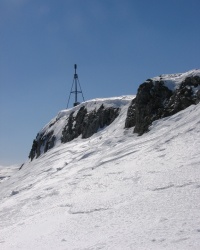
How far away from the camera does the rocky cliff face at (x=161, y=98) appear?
22031mm

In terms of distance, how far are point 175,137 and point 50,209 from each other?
7.22 meters

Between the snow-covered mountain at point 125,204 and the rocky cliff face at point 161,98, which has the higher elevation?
the rocky cliff face at point 161,98

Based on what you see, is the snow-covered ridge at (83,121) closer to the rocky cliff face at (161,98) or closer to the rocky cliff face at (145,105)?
the rocky cliff face at (145,105)

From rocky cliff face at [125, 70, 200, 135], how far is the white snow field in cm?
528

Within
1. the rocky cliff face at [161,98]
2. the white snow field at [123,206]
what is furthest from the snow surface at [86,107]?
the white snow field at [123,206]

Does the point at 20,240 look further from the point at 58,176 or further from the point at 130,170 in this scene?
the point at 58,176

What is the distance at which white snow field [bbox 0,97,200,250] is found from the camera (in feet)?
21.3

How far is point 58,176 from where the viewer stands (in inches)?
676

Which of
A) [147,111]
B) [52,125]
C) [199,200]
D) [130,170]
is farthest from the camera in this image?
[52,125]

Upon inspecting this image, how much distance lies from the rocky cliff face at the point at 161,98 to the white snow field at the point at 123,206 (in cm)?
528

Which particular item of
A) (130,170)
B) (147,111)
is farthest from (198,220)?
(147,111)

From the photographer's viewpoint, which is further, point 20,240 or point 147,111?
point 147,111

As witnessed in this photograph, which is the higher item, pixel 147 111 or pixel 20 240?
pixel 147 111

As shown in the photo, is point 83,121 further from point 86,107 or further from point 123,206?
point 123,206
